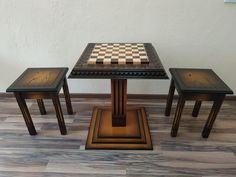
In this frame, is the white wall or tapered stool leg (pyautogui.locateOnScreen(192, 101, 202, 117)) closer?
the white wall

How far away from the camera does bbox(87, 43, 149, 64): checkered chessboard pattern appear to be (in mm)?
1363

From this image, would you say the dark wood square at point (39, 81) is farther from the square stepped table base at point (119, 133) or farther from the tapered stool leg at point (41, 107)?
the square stepped table base at point (119, 133)

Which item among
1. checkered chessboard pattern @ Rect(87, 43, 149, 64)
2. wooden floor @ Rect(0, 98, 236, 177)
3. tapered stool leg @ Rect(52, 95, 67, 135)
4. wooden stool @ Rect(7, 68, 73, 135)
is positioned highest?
checkered chessboard pattern @ Rect(87, 43, 149, 64)

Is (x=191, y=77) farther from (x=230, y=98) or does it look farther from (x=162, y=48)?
(x=230, y=98)

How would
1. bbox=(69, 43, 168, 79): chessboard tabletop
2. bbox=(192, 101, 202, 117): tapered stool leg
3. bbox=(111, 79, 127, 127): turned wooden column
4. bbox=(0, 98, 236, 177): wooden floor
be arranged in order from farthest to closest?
bbox=(192, 101, 202, 117): tapered stool leg < bbox=(111, 79, 127, 127): turned wooden column < bbox=(0, 98, 236, 177): wooden floor < bbox=(69, 43, 168, 79): chessboard tabletop

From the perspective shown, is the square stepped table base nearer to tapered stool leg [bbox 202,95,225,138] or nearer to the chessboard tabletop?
tapered stool leg [bbox 202,95,225,138]

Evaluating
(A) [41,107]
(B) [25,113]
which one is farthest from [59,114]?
(A) [41,107]

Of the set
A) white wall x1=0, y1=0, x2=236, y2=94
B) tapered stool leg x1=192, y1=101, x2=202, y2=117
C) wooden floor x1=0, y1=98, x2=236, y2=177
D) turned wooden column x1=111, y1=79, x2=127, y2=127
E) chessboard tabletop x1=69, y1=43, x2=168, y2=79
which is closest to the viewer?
chessboard tabletop x1=69, y1=43, x2=168, y2=79

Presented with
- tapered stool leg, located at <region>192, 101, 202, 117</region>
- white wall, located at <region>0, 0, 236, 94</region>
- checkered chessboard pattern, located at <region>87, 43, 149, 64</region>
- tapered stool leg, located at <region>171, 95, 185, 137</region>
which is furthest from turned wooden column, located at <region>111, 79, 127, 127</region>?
tapered stool leg, located at <region>192, 101, 202, 117</region>

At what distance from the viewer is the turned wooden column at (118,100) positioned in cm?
155

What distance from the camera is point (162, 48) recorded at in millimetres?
2018

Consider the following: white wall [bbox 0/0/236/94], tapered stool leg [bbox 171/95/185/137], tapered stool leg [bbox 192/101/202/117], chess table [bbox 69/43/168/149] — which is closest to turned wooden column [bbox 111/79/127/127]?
chess table [bbox 69/43/168/149]

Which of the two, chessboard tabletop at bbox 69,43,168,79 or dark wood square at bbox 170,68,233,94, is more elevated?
chessboard tabletop at bbox 69,43,168,79

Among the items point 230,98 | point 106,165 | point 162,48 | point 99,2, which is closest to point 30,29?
point 99,2
